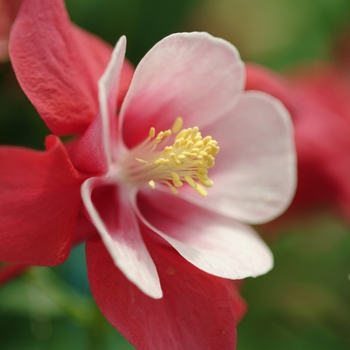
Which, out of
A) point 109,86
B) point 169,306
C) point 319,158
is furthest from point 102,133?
point 319,158

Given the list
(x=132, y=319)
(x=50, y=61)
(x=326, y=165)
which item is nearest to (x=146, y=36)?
(x=326, y=165)

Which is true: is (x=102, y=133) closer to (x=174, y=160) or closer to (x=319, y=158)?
(x=174, y=160)

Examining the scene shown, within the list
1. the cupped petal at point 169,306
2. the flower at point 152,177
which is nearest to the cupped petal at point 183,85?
the flower at point 152,177

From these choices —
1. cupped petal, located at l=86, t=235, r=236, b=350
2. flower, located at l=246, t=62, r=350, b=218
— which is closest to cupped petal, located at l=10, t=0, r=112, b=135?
cupped petal, located at l=86, t=235, r=236, b=350

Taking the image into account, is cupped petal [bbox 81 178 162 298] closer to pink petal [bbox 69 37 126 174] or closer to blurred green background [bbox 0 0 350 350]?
pink petal [bbox 69 37 126 174]

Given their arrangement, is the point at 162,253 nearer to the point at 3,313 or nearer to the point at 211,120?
the point at 211,120
